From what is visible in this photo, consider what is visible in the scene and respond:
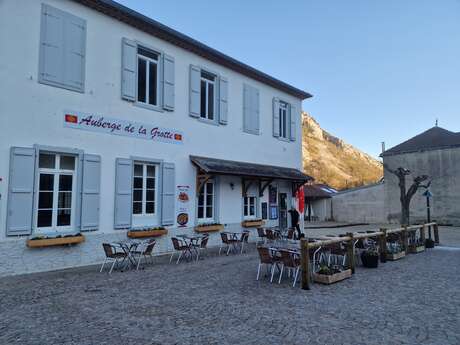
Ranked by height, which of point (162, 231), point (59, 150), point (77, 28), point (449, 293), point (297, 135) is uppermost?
point (77, 28)

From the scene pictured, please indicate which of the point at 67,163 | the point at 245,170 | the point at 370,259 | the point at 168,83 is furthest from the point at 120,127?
the point at 370,259

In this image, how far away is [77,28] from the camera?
8461 mm

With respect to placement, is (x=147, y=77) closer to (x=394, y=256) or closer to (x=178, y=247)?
(x=178, y=247)

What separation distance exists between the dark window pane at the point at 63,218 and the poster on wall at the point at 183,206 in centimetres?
320

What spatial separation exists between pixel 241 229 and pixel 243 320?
8.01 metres

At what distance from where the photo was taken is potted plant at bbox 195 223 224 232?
35.9 feet

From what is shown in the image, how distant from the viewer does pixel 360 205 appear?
27.6m

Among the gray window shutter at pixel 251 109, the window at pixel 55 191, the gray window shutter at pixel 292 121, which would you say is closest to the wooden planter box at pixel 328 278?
the window at pixel 55 191

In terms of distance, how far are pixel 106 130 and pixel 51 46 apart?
7.31 ft

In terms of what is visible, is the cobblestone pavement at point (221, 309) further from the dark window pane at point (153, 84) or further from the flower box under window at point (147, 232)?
the dark window pane at point (153, 84)

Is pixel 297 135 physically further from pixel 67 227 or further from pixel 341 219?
pixel 341 219

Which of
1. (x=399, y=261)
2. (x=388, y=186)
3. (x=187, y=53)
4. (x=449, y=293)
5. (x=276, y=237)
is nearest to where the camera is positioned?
(x=449, y=293)

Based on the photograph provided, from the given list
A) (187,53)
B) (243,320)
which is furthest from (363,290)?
(187,53)

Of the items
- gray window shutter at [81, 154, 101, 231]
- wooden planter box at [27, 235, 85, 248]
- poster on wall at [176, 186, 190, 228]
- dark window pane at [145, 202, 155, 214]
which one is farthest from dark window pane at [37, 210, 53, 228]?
poster on wall at [176, 186, 190, 228]
